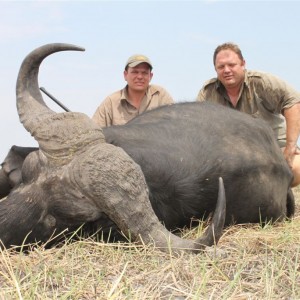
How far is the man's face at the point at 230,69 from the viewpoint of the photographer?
6715mm

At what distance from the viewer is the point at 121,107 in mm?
8117

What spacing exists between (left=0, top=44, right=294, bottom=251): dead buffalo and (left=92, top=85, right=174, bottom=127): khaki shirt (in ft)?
10.8

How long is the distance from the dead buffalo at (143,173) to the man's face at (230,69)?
198 centimetres

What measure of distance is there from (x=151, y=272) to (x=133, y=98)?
18.0ft

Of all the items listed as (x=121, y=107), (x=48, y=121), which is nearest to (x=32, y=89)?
(x=48, y=121)

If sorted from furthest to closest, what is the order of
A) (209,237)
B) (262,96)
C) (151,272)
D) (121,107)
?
(121,107) → (262,96) → (209,237) → (151,272)

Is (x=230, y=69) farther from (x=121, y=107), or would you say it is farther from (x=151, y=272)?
(x=151, y=272)

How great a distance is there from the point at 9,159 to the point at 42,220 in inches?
40.0

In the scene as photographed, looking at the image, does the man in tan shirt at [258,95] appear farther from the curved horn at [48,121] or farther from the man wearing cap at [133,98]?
the curved horn at [48,121]

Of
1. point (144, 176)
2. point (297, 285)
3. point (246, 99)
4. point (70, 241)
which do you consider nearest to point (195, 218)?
point (144, 176)

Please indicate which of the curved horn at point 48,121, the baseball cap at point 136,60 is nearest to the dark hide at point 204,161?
the curved horn at point 48,121

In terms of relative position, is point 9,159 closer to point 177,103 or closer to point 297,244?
point 177,103

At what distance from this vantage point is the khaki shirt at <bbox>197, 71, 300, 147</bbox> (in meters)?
6.42

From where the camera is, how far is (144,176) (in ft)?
11.4
